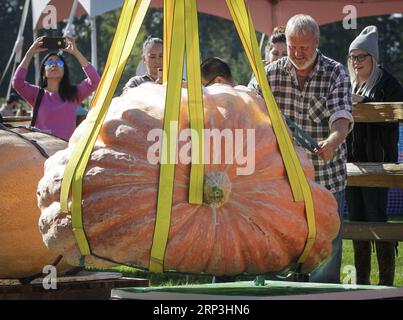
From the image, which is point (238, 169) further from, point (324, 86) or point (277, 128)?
point (324, 86)

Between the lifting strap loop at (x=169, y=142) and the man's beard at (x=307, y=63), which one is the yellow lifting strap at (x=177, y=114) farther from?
the man's beard at (x=307, y=63)

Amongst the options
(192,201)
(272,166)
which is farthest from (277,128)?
(192,201)

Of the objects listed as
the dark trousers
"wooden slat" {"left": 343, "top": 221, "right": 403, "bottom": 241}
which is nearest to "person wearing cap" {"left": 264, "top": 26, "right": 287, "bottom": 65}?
the dark trousers

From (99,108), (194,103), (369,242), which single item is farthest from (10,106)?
(194,103)

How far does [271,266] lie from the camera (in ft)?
14.8

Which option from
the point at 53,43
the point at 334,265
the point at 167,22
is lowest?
the point at 334,265

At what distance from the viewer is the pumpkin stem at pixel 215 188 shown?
4332 millimetres

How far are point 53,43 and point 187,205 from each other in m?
5.96

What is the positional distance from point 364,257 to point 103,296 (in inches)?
127

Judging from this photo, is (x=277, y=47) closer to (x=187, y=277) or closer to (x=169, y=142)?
(x=187, y=277)

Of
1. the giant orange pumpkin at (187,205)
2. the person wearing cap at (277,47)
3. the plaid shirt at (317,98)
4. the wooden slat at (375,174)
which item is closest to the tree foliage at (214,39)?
the person wearing cap at (277,47)

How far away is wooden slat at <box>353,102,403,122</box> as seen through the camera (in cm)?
843

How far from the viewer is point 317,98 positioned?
6.71 meters

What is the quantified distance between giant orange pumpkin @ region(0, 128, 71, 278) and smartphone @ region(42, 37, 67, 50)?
354cm
